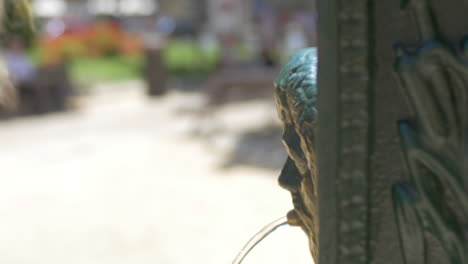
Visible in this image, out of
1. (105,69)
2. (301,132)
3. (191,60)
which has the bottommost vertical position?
(191,60)

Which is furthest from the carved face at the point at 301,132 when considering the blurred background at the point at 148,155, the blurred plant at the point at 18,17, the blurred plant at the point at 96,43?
the blurred plant at the point at 96,43

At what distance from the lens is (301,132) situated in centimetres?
94

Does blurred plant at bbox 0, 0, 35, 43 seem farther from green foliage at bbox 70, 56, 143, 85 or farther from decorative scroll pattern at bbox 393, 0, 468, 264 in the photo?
green foliage at bbox 70, 56, 143, 85

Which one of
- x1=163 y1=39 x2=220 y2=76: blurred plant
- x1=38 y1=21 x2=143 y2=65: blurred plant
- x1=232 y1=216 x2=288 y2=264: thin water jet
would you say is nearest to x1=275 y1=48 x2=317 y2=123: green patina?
x1=232 y1=216 x2=288 y2=264: thin water jet

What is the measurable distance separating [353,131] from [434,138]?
0.11 metres

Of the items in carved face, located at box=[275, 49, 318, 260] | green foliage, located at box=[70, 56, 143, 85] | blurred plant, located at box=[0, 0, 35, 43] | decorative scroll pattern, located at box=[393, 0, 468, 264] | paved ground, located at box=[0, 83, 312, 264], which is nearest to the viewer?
decorative scroll pattern, located at box=[393, 0, 468, 264]

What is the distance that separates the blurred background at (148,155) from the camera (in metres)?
3.52

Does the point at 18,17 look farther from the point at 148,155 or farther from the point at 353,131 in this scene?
the point at 148,155

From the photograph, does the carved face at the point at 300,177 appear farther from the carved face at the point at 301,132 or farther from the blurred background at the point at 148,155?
the blurred background at the point at 148,155

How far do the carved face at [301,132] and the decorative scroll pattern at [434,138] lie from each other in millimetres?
187

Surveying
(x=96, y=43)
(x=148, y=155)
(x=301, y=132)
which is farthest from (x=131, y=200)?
(x=96, y=43)

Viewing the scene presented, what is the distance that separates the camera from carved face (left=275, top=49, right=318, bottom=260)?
94 centimetres

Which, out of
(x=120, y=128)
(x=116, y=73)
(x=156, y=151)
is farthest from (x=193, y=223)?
(x=116, y=73)

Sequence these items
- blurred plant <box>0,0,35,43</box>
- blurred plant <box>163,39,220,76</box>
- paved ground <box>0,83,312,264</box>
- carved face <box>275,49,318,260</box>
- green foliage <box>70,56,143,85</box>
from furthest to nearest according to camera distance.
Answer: blurred plant <box>163,39,220,76</box> → green foliage <box>70,56,143,85</box> → paved ground <box>0,83,312,264</box> → blurred plant <box>0,0,35,43</box> → carved face <box>275,49,318,260</box>
